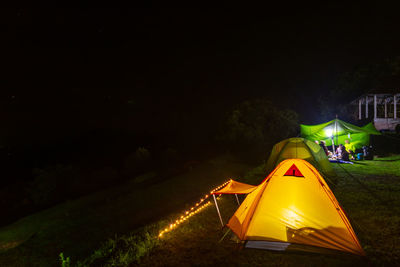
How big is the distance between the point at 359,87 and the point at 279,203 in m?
37.1

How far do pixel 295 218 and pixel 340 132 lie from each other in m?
13.5

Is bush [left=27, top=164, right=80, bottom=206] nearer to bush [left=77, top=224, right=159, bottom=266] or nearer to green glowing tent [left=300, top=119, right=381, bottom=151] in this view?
bush [left=77, top=224, right=159, bottom=266]

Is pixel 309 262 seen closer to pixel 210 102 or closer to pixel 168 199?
pixel 168 199

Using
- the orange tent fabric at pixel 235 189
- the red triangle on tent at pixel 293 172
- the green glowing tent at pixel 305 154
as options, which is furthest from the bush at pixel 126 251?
the green glowing tent at pixel 305 154

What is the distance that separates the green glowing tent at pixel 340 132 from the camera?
15.2 meters

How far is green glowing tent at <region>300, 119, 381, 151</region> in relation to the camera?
600 inches

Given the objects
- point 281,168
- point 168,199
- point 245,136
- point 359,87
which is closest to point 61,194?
point 168,199

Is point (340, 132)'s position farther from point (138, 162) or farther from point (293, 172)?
point (138, 162)

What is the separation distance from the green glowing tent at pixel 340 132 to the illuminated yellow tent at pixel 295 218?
40.6ft

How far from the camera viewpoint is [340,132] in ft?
51.5

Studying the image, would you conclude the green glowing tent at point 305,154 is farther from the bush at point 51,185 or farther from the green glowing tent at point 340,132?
the bush at point 51,185

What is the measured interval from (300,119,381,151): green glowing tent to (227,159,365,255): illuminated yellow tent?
12.4 m

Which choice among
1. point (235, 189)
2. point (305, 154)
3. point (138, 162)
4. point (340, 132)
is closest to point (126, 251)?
point (235, 189)

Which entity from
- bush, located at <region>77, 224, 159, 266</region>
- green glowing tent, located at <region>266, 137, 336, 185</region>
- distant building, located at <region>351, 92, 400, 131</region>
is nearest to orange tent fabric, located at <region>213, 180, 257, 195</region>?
bush, located at <region>77, 224, 159, 266</region>
